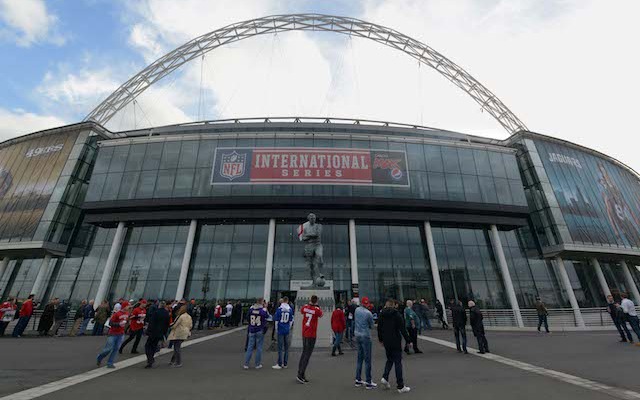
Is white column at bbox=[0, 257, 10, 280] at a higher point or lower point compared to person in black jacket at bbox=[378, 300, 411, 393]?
higher

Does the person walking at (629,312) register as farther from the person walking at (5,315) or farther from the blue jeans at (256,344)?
the person walking at (5,315)

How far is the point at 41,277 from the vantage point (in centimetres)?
2789

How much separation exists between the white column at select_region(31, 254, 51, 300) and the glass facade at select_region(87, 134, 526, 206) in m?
7.10

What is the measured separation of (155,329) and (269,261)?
18532 millimetres

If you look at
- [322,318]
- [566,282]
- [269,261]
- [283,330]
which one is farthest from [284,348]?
[566,282]

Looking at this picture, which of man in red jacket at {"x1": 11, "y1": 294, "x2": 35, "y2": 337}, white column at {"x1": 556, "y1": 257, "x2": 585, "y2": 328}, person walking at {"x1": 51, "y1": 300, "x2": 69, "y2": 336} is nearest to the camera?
man in red jacket at {"x1": 11, "y1": 294, "x2": 35, "y2": 337}

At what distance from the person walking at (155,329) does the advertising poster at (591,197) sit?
37.5 meters

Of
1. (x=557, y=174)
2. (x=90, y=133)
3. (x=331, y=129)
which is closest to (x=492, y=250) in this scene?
(x=557, y=174)

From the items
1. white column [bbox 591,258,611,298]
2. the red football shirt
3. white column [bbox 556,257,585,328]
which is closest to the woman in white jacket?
the red football shirt

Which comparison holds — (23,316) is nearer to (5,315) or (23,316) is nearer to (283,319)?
(5,315)

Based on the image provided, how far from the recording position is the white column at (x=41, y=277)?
27344 millimetres

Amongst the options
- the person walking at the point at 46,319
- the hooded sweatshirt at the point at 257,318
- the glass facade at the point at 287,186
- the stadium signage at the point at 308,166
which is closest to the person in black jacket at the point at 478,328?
the hooded sweatshirt at the point at 257,318

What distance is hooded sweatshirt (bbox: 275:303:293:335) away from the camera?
29.0 ft

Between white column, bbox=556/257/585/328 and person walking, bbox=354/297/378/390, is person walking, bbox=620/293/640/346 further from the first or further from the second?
white column, bbox=556/257/585/328
